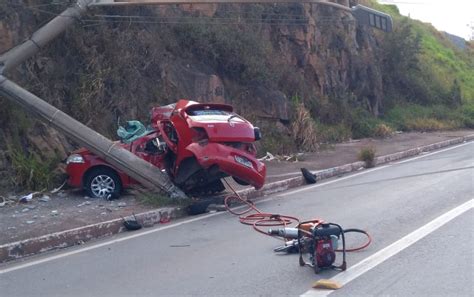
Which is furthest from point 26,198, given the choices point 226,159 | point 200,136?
point 226,159

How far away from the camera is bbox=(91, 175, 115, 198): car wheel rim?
14805 mm

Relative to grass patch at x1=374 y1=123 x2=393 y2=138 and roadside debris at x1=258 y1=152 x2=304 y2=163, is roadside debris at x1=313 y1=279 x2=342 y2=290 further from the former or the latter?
grass patch at x1=374 y1=123 x2=393 y2=138

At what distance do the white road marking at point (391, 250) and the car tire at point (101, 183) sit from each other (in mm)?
5973

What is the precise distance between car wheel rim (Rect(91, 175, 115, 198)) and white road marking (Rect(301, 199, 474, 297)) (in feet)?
19.8

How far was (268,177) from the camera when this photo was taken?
18250 millimetres

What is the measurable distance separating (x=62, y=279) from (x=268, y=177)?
9.43m

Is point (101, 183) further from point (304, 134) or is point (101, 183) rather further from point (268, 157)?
point (304, 134)

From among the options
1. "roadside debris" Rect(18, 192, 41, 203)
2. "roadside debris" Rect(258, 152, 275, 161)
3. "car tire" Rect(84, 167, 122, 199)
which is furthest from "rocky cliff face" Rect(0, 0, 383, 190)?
"roadside debris" Rect(258, 152, 275, 161)

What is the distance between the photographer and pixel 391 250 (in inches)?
394

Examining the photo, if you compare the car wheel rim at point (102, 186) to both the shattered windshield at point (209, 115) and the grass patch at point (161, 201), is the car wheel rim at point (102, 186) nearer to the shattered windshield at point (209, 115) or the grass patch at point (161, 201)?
the grass patch at point (161, 201)

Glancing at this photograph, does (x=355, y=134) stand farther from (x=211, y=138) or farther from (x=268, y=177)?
(x=211, y=138)

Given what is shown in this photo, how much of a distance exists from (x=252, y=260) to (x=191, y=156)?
4.96 meters

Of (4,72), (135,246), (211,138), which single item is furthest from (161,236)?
(4,72)

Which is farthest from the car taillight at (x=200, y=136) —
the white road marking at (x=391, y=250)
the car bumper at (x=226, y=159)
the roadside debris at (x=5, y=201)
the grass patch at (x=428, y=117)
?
the grass patch at (x=428, y=117)
